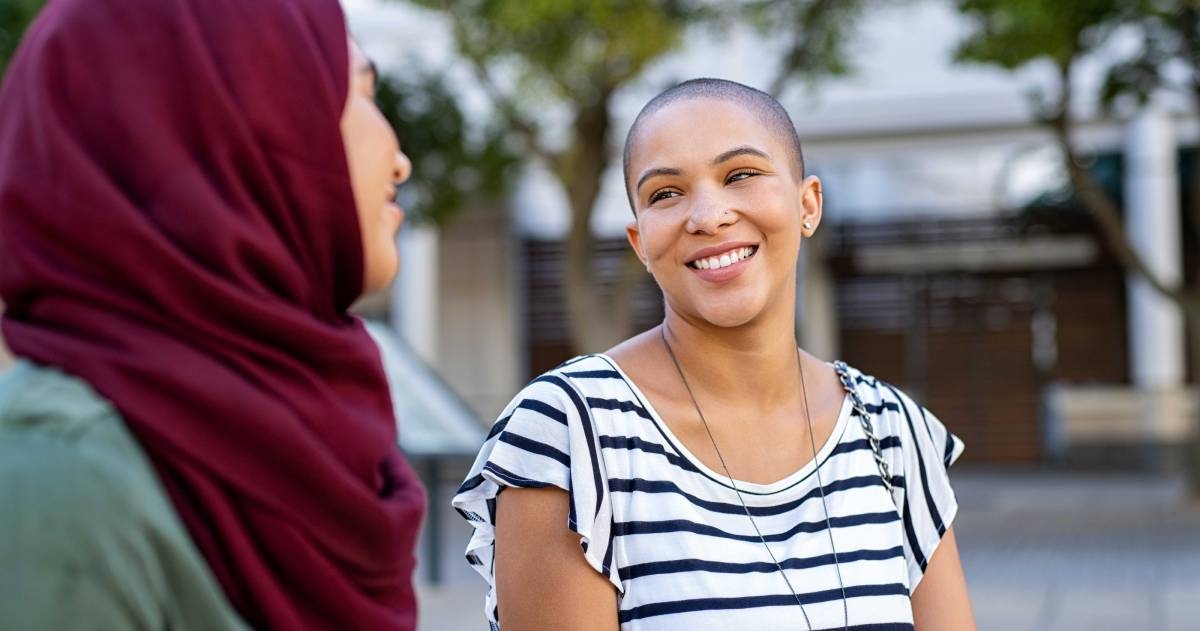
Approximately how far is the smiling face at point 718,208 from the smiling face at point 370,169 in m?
0.94

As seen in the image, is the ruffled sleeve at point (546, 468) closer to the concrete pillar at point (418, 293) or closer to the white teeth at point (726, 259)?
the white teeth at point (726, 259)

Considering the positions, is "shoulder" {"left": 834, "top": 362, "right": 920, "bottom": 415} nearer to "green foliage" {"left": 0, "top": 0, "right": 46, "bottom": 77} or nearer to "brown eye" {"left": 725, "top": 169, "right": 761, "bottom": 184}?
"brown eye" {"left": 725, "top": 169, "right": 761, "bottom": 184}

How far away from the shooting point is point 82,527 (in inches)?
36.8

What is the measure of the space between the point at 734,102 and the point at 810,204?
25 cm

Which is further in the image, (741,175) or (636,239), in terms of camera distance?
(636,239)

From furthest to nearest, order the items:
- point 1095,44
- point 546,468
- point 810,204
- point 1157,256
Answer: point 1157,256, point 1095,44, point 810,204, point 546,468

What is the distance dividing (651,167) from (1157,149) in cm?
Answer: 1733

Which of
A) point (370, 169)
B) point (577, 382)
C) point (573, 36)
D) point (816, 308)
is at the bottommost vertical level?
point (816, 308)

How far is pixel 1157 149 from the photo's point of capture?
1772 centimetres

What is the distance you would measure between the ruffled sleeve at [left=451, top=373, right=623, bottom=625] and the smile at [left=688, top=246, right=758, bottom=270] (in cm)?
31

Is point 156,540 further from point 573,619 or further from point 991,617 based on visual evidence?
point 991,617

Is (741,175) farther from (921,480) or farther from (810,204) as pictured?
(921,480)

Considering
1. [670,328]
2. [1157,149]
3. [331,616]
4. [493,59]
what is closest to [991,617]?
[670,328]

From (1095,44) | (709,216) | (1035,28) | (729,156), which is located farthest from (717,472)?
(1095,44)
